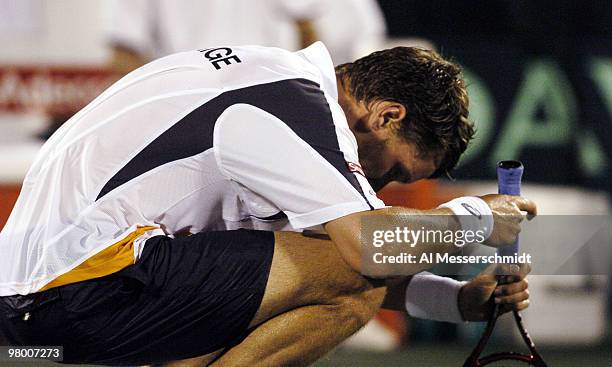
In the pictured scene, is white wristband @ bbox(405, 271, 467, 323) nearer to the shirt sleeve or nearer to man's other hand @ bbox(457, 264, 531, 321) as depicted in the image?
man's other hand @ bbox(457, 264, 531, 321)

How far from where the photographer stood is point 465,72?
567 centimetres

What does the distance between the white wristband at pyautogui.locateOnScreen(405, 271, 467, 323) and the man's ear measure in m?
0.50

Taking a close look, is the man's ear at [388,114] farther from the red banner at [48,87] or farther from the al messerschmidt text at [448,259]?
the red banner at [48,87]

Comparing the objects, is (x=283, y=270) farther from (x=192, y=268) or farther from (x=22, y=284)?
(x=22, y=284)

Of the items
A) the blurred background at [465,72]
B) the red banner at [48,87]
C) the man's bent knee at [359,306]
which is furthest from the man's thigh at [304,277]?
the red banner at [48,87]

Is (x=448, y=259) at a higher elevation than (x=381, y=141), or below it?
below

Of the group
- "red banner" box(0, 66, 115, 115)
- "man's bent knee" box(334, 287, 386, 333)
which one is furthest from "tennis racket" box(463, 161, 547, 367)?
"red banner" box(0, 66, 115, 115)

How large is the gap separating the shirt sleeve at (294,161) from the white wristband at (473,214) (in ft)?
0.74

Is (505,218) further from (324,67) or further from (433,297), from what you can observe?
(324,67)

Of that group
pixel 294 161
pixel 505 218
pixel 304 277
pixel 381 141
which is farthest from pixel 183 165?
pixel 505 218

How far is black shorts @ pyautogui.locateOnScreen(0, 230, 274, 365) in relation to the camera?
9.72 feet

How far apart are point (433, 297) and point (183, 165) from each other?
90cm

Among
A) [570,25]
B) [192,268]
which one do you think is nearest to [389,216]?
[192,268]

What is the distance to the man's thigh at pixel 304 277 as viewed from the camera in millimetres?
2951
